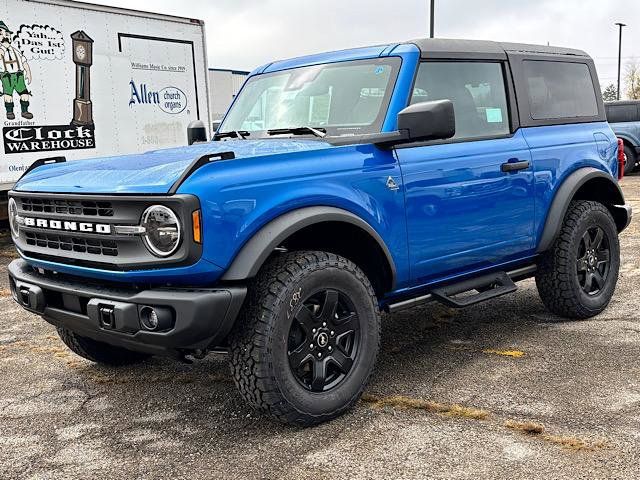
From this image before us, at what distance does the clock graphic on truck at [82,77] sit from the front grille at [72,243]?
5.73m

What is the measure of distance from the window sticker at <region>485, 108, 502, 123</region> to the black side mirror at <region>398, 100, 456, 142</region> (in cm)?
93

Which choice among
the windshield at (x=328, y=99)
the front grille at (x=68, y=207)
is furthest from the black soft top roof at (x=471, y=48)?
the front grille at (x=68, y=207)

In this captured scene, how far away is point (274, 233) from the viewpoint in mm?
3133

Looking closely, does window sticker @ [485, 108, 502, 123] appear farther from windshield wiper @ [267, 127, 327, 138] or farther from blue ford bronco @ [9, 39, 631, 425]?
windshield wiper @ [267, 127, 327, 138]

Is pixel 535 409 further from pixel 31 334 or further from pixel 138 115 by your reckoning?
pixel 138 115

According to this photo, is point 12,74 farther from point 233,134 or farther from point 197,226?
point 197,226

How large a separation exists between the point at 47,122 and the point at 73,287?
5.99 m

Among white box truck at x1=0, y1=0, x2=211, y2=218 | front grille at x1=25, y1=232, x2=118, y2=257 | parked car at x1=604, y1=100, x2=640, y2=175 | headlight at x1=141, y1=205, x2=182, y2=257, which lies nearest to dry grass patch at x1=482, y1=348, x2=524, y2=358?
headlight at x1=141, y1=205, x2=182, y2=257

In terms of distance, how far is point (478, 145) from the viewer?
13.7 ft

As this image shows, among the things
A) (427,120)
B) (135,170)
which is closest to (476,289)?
(427,120)

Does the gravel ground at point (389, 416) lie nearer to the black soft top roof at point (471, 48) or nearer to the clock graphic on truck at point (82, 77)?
the black soft top roof at point (471, 48)

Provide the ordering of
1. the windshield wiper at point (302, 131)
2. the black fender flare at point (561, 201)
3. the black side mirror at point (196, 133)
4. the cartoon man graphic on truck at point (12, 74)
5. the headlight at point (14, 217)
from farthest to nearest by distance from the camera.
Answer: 1. the cartoon man graphic on truck at point (12, 74)
2. the black side mirror at point (196, 133)
3. the black fender flare at point (561, 201)
4. the windshield wiper at point (302, 131)
5. the headlight at point (14, 217)

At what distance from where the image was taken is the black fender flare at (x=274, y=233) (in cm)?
303

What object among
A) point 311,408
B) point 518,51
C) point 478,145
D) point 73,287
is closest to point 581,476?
point 311,408
